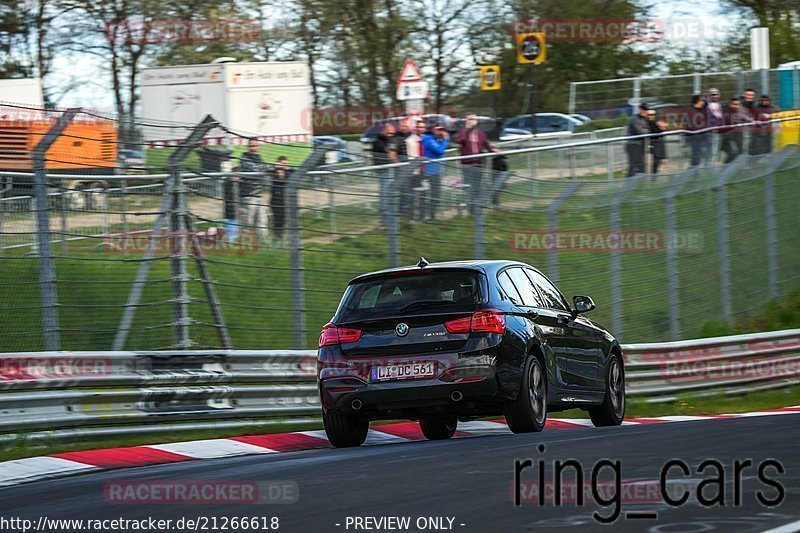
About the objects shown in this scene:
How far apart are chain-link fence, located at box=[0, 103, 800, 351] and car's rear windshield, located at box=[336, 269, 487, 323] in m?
2.50

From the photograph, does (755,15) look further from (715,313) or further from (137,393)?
(137,393)

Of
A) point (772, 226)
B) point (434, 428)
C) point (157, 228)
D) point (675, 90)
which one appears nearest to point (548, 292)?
point (434, 428)

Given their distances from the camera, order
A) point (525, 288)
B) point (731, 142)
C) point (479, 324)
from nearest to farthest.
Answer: point (479, 324)
point (525, 288)
point (731, 142)

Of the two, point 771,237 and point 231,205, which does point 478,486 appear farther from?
point 771,237

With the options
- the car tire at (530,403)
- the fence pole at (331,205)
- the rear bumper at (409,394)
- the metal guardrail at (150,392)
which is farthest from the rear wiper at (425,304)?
the fence pole at (331,205)

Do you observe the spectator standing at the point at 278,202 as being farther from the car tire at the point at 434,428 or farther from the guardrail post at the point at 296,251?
the car tire at the point at 434,428

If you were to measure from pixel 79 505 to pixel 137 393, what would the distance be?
4123 millimetres

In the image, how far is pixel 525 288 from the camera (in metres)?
11.7

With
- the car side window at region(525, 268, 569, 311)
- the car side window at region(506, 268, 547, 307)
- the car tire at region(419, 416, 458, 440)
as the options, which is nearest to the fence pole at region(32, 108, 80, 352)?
the car tire at region(419, 416, 458, 440)

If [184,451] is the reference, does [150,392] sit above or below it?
above

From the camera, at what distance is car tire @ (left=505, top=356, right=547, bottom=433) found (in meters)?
10.8

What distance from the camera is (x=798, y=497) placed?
7.03 metres

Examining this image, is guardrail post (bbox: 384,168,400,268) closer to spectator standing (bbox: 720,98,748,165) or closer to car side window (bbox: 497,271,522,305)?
car side window (bbox: 497,271,522,305)

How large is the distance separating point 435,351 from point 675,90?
25.3 metres
